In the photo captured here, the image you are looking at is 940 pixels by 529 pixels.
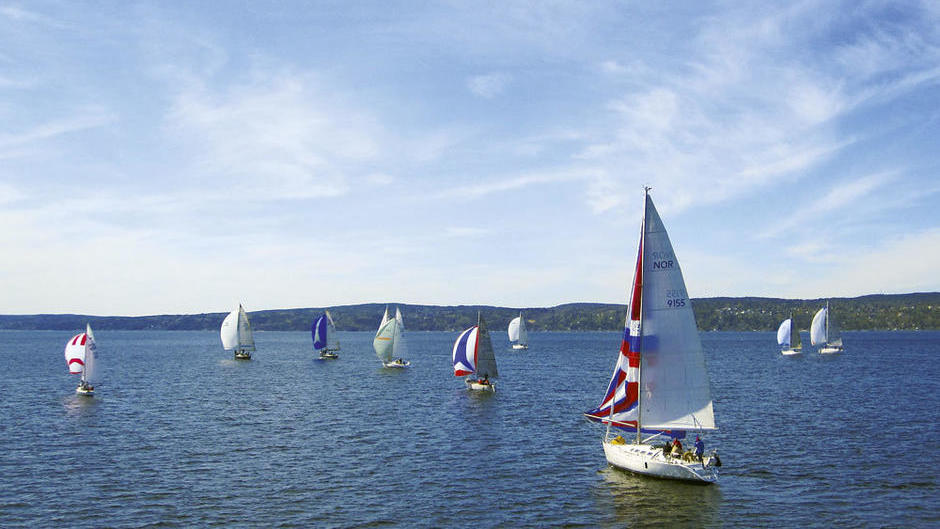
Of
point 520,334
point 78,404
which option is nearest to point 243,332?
point 78,404

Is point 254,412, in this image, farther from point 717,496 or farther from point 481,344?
point 717,496

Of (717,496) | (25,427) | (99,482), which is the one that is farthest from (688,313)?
(25,427)

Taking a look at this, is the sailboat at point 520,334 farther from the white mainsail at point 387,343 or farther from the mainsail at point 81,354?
the mainsail at point 81,354

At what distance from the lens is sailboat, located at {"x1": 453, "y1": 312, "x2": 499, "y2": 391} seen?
7394 cm

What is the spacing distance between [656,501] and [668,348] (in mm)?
8013

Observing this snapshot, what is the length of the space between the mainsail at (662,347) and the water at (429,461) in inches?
144

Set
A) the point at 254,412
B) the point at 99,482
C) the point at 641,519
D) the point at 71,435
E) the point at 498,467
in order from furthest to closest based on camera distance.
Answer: the point at 254,412, the point at 71,435, the point at 498,467, the point at 99,482, the point at 641,519

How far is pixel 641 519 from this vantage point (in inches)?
1198

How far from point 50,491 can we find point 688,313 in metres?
33.1

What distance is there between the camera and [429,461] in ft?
136

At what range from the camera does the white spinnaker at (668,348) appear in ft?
119

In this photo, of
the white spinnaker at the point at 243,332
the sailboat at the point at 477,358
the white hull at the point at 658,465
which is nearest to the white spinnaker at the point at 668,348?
the white hull at the point at 658,465

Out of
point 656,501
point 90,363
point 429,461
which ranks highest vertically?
point 90,363

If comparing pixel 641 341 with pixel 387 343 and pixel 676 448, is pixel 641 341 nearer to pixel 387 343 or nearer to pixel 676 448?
pixel 676 448
